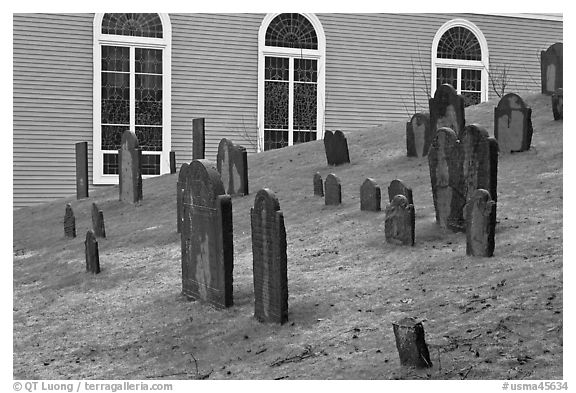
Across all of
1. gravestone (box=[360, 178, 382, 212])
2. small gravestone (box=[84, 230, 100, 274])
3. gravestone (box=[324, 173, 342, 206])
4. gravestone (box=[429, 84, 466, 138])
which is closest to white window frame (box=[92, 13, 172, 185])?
gravestone (box=[324, 173, 342, 206])

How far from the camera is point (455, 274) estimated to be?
855cm

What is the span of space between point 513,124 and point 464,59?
11.8 m

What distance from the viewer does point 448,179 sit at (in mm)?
10336

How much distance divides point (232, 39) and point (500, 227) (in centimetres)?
1334

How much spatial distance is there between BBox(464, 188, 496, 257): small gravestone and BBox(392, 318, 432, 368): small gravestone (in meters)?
2.82

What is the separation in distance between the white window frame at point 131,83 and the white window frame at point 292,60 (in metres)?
2.55

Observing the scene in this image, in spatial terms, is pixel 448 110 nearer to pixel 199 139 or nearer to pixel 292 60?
pixel 199 139

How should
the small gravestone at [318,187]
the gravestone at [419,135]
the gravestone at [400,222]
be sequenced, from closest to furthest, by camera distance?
the gravestone at [400,222]
the small gravestone at [318,187]
the gravestone at [419,135]

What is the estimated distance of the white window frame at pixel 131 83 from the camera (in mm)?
20547

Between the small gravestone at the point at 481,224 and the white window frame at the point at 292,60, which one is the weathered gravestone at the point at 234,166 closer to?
the small gravestone at the point at 481,224

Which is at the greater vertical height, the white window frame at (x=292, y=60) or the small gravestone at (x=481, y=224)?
the white window frame at (x=292, y=60)

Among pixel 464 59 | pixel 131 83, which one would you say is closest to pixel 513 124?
pixel 131 83

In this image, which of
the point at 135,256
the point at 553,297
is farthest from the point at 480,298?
the point at 135,256

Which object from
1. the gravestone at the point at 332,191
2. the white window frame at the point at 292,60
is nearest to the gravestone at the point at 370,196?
the gravestone at the point at 332,191
